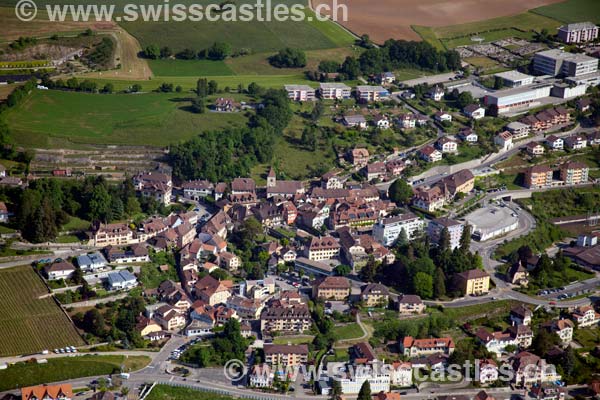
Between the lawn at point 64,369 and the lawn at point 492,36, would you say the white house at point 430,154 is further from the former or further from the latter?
the lawn at point 64,369

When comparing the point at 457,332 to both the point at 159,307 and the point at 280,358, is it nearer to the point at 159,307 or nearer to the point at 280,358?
the point at 280,358

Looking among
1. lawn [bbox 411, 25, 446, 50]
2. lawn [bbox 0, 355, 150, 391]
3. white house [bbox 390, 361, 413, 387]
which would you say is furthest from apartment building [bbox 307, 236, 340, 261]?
lawn [bbox 411, 25, 446, 50]

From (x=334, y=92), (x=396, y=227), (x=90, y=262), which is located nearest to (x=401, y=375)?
(x=396, y=227)

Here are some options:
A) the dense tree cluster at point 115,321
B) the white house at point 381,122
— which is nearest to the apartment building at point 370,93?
the white house at point 381,122

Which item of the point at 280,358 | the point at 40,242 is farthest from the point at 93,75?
the point at 280,358

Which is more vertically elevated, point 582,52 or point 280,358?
point 582,52

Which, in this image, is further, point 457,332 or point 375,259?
point 375,259

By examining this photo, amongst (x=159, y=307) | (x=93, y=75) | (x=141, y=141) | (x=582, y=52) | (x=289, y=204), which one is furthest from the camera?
(x=582, y=52)
